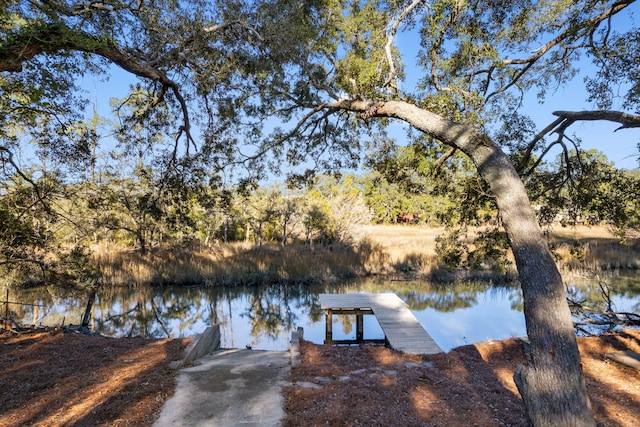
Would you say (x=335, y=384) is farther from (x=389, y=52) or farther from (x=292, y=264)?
(x=292, y=264)

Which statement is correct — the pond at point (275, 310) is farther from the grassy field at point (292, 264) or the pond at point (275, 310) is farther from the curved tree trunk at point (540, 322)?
the curved tree trunk at point (540, 322)

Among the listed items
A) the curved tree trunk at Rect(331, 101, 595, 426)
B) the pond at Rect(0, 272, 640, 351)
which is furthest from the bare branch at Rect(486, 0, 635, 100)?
the pond at Rect(0, 272, 640, 351)

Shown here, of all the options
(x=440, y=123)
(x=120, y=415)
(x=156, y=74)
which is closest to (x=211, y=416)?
(x=120, y=415)

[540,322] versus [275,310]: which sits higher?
[540,322]

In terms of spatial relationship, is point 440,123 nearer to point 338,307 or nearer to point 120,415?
point 120,415

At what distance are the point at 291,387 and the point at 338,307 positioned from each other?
20.5 ft

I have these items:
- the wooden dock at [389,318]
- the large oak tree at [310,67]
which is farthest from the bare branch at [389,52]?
the wooden dock at [389,318]

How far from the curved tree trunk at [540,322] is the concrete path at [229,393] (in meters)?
2.41

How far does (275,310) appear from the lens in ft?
47.3

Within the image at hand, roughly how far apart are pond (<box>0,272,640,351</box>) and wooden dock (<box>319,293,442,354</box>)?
1.06 metres

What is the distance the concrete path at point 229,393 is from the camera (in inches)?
157

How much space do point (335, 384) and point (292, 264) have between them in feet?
45.9

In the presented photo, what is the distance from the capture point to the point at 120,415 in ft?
12.9

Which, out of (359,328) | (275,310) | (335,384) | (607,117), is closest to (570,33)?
(607,117)
